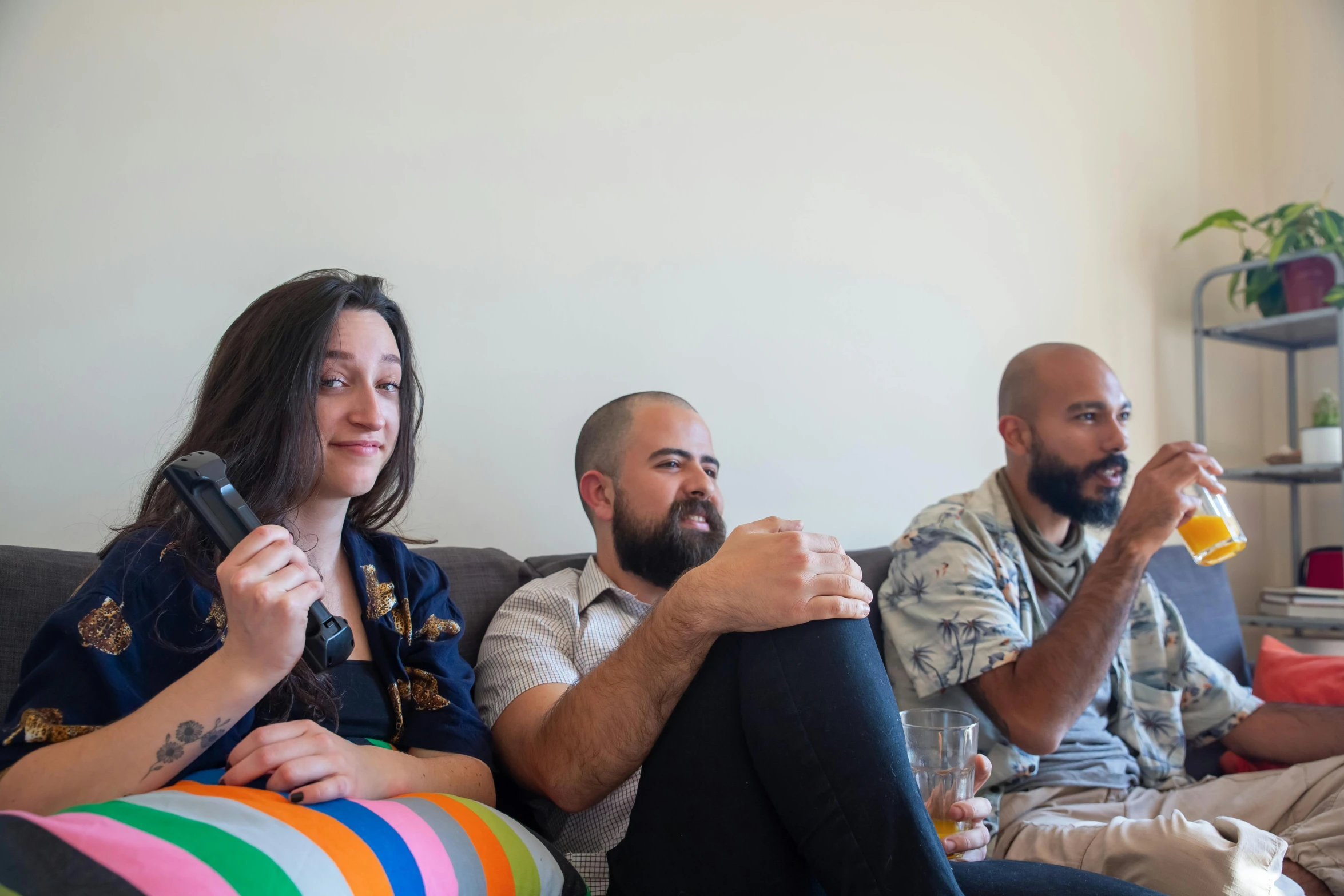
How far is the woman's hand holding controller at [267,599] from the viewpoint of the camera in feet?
2.60

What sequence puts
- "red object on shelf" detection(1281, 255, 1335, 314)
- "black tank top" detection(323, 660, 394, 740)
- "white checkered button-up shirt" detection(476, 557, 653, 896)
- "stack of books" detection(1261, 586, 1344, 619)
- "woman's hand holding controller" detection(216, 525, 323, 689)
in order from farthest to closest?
Answer: "red object on shelf" detection(1281, 255, 1335, 314), "stack of books" detection(1261, 586, 1344, 619), "white checkered button-up shirt" detection(476, 557, 653, 896), "black tank top" detection(323, 660, 394, 740), "woman's hand holding controller" detection(216, 525, 323, 689)

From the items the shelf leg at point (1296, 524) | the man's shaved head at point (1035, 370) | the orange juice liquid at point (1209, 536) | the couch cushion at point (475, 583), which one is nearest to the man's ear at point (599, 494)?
the couch cushion at point (475, 583)

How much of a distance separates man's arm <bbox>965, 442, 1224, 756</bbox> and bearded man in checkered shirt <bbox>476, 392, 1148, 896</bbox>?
1.25 feet

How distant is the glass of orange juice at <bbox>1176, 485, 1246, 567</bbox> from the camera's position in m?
1.57

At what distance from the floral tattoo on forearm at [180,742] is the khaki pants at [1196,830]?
107cm

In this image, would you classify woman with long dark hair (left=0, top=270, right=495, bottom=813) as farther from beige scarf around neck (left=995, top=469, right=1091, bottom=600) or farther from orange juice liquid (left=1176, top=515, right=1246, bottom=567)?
orange juice liquid (left=1176, top=515, right=1246, bottom=567)

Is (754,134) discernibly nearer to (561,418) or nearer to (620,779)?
(561,418)

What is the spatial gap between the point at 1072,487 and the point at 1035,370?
0.82 feet

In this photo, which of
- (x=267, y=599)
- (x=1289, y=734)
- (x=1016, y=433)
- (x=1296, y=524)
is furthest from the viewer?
(x=1296, y=524)

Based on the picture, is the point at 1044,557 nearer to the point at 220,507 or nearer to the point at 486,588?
the point at 486,588

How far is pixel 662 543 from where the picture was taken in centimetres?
151

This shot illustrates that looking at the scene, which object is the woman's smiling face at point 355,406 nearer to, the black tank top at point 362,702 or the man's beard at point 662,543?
the black tank top at point 362,702

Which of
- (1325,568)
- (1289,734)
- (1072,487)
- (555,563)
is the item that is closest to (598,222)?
(555,563)

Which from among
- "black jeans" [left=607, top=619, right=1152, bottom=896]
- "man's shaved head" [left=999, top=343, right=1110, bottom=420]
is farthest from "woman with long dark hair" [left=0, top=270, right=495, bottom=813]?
"man's shaved head" [left=999, top=343, right=1110, bottom=420]
